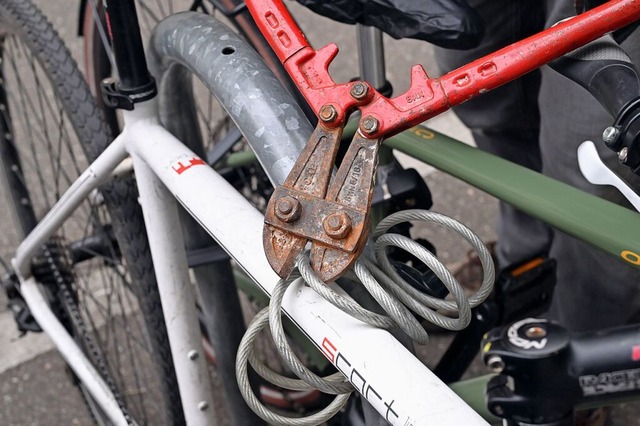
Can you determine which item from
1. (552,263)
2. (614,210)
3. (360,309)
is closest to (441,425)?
(360,309)

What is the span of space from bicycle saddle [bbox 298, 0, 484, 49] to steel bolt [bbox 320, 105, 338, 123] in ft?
0.95

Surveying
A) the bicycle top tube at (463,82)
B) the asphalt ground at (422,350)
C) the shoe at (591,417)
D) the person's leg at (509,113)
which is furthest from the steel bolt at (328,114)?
the asphalt ground at (422,350)

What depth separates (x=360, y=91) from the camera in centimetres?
71

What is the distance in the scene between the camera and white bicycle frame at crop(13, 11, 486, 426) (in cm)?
61

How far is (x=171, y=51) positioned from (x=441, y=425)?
52cm

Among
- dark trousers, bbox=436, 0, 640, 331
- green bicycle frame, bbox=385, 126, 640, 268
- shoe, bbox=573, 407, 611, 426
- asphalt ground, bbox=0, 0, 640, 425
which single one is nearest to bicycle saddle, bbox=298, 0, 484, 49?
green bicycle frame, bbox=385, 126, 640, 268

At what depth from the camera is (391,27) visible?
1.00 meters

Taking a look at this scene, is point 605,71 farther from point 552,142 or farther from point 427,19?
point 552,142

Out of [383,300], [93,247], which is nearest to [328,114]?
[383,300]

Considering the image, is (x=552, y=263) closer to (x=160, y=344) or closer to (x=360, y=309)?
(x=160, y=344)

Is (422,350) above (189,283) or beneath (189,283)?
beneath

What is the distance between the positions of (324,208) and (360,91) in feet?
0.35

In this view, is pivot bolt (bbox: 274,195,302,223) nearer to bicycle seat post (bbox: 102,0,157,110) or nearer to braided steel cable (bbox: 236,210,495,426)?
braided steel cable (bbox: 236,210,495,426)

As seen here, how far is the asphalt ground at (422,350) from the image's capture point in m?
1.84
